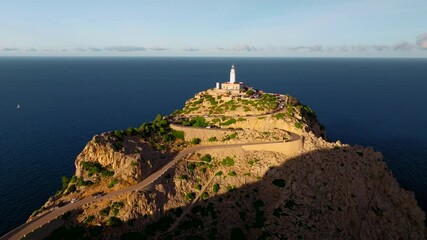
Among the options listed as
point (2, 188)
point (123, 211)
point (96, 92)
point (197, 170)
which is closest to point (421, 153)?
point (197, 170)

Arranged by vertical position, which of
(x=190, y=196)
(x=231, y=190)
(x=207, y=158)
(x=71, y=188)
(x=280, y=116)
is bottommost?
(x=231, y=190)

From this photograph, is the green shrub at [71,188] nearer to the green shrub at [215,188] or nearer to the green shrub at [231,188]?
the green shrub at [215,188]

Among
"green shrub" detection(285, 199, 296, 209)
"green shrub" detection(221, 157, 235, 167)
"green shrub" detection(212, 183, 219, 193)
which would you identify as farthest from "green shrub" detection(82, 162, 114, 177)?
"green shrub" detection(285, 199, 296, 209)

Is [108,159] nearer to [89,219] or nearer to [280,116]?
[89,219]

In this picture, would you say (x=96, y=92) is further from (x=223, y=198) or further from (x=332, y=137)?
(x=223, y=198)

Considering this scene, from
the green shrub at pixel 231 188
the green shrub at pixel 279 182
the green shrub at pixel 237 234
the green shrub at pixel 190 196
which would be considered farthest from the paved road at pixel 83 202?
the green shrub at pixel 237 234

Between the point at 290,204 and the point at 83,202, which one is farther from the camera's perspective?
the point at 290,204

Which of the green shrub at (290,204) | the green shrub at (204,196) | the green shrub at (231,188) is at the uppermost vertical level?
the green shrub at (231,188)

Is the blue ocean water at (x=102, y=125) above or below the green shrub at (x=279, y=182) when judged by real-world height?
below

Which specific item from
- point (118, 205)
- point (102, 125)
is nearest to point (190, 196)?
point (118, 205)
